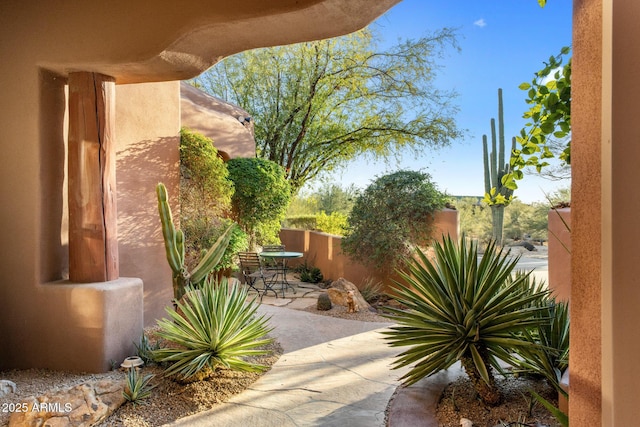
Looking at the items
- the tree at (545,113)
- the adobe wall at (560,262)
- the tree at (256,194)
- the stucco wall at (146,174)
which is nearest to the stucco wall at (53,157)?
the stucco wall at (146,174)

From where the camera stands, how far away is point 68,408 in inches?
120

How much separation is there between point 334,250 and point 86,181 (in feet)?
23.8

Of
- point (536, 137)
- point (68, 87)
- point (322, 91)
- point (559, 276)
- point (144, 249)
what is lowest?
point (559, 276)

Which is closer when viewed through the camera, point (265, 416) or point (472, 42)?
point (265, 416)

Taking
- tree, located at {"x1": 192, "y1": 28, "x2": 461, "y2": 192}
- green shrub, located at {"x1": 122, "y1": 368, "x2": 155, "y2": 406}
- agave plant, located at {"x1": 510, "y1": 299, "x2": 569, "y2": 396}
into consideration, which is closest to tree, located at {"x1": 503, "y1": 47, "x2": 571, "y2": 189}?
agave plant, located at {"x1": 510, "y1": 299, "x2": 569, "y2": 396}

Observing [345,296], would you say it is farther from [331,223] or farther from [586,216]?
[331,223]

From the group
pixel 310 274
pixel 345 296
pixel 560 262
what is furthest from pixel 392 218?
pixel 310 274

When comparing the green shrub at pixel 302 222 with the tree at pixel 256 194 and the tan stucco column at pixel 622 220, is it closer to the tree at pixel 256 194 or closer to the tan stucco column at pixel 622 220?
the tree at pixel 256 194

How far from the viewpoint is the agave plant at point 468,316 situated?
8.99 feet

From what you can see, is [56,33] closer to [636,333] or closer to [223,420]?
[223,420]

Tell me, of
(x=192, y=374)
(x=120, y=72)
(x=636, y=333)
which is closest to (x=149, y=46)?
(x=120, y=72)

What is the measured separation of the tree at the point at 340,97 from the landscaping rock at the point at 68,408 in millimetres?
12040

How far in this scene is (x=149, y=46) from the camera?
3.82 meters

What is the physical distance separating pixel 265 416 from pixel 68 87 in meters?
3.67
